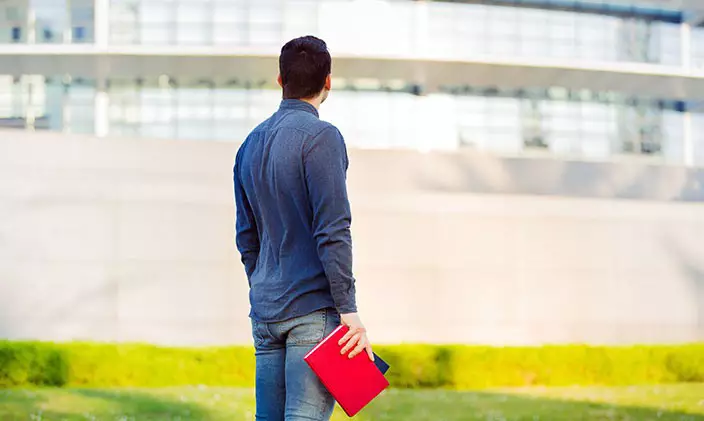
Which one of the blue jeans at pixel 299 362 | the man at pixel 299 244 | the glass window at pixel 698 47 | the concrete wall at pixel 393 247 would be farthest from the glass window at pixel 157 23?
the blue jeans at pixel 299 362

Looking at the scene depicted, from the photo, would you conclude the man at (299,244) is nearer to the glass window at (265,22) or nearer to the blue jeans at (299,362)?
the blue jeans at (299,362)

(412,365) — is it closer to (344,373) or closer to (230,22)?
(344,373)

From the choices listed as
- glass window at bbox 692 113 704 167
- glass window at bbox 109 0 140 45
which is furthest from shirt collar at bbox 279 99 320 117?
glass window at bbox 692 113 704 167

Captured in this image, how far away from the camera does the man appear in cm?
311

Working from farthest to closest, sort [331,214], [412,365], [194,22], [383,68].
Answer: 1. [194,22]
2. [383,68]
3. [412,365]
4. [331,214]

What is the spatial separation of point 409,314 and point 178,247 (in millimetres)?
3336

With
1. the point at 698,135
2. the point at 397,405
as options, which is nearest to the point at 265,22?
the point at 698,135

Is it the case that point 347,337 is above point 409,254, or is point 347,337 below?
Result: above

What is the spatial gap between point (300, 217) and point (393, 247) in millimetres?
11713

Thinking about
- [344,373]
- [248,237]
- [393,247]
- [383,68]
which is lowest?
[393,247]

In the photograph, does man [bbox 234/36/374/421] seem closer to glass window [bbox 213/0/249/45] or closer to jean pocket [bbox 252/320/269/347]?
jean pocket [bbox 252/320/269/347]

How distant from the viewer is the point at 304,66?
3.27 m

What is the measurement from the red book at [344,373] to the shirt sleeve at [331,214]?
11 centimetres

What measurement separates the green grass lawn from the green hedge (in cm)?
57
